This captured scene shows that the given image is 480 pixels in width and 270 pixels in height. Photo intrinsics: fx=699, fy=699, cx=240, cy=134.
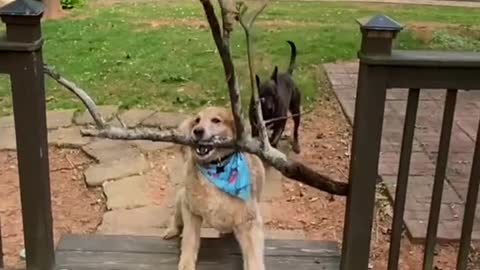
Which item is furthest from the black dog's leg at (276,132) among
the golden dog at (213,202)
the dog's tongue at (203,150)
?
the dog's tongue at (203,150)

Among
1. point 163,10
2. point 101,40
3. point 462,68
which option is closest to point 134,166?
point 462,68

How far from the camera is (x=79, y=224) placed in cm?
398

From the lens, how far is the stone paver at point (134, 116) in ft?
17.5

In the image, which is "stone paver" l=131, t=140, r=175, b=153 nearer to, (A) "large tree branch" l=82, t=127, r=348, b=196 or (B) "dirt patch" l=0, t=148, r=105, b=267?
(B) "dirt patch" l=0, t=148, r=105, b=267

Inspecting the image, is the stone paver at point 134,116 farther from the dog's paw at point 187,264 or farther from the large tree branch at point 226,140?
the large tree branch at point 226,140

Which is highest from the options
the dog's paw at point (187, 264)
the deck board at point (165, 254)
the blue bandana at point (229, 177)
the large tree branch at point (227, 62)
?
the large tree branch at point (227, 62)

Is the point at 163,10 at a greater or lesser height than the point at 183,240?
lesser

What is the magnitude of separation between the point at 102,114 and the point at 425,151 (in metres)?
2.47

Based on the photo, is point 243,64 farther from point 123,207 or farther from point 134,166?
point 123,207

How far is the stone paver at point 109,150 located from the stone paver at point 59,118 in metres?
0.45

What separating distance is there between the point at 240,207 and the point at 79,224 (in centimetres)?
143

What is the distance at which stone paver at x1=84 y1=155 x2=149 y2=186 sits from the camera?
445 cm

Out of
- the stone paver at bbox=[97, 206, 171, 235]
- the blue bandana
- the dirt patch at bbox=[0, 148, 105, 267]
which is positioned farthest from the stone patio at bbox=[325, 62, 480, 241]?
the dirt patch at bbox=[0, 148, 105, 267]

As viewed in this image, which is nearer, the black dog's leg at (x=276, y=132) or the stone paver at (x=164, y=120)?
the black dog's leg at (x=276, y=132)
